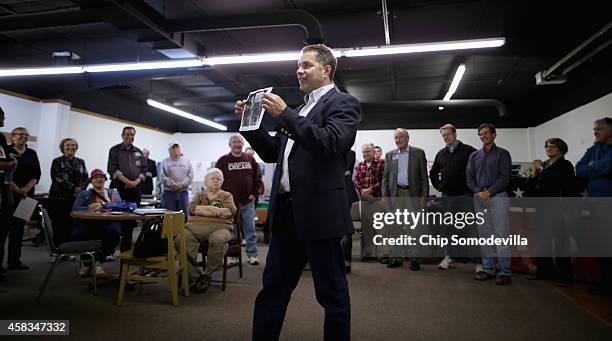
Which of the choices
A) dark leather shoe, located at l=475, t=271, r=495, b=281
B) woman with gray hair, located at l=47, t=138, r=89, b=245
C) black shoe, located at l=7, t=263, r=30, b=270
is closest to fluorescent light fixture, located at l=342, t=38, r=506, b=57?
dark leather shoe, located at l=475, t=271, r=495, b=281

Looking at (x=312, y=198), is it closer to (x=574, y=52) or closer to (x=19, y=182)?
(x=19, y=182)

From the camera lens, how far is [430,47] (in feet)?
16.7

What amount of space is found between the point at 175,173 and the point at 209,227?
215cm

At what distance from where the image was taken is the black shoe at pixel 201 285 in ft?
9.46

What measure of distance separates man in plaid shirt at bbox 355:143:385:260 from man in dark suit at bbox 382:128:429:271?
16 cm

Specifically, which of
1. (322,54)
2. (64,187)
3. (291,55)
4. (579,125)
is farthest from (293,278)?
(579,125)

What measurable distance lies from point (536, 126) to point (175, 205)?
981 cm

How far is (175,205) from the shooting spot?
4805 millimetres

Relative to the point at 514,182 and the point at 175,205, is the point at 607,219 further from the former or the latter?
the point at 175,205

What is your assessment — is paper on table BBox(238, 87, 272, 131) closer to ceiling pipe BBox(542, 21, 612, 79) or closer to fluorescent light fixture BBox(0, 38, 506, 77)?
fluorescent light fixture BBox(0, 38, 506, 77)

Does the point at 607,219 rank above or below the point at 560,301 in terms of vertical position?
above

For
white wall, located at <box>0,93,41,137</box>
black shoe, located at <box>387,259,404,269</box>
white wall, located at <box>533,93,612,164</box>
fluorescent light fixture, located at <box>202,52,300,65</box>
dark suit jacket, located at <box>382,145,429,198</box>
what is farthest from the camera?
white wall, located at <box>0,93,41,137</box>

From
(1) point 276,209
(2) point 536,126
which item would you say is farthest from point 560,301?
(2) point 536,126

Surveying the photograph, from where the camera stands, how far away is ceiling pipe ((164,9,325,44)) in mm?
4973
